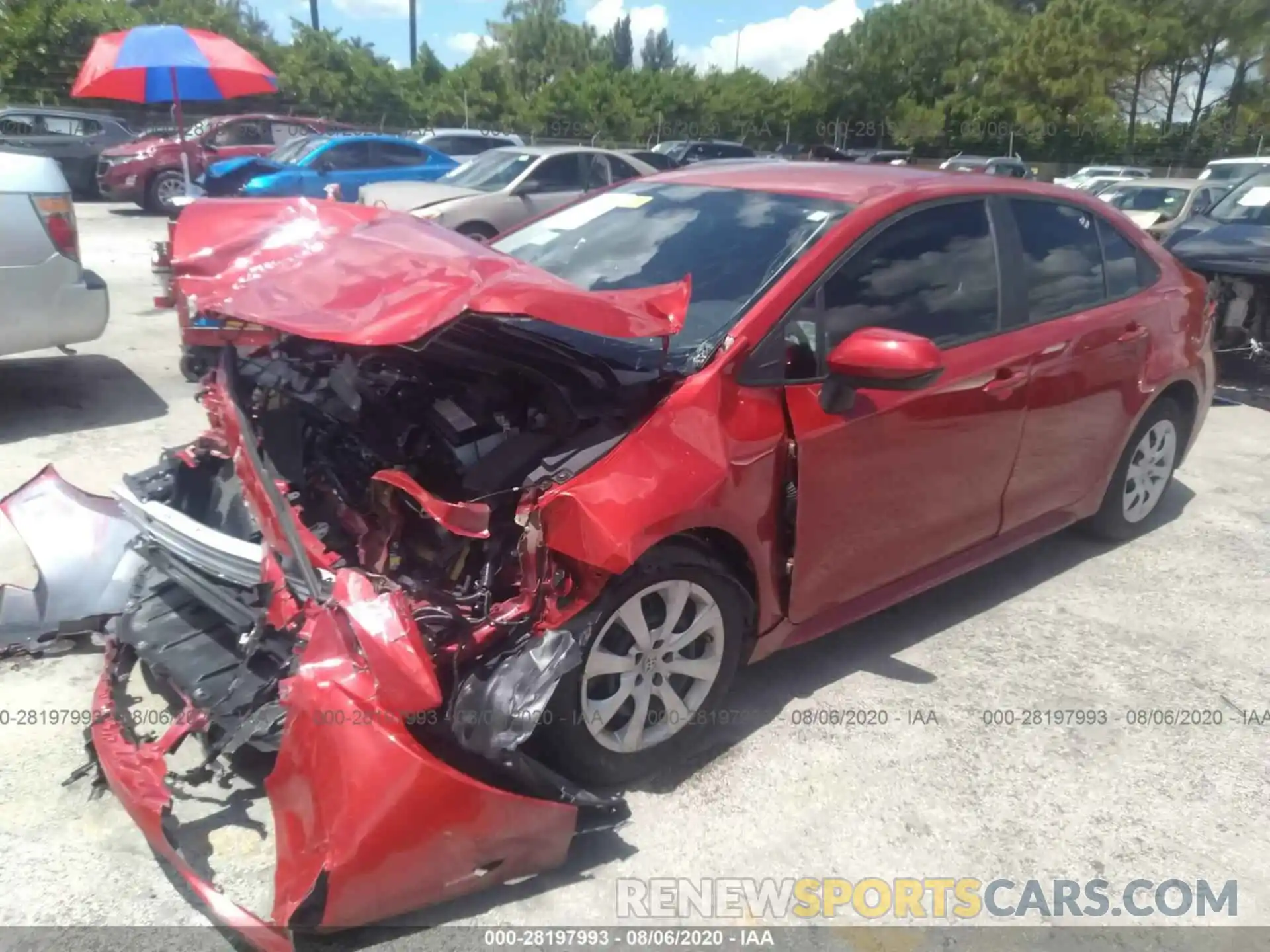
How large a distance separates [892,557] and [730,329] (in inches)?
42.4

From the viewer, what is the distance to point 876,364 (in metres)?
3.01

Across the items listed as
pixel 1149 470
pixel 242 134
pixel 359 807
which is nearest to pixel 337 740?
pixel 359 807

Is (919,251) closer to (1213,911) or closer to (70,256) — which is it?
(1213,911)

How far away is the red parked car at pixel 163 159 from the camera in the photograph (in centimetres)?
1606

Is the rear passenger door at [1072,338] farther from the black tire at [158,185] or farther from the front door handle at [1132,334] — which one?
the black tire at [158,185]

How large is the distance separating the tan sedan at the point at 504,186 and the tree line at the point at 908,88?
2022cm

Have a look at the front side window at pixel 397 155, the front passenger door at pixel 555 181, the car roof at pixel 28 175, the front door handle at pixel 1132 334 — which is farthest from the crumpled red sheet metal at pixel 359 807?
the front side window at pixel 397 155

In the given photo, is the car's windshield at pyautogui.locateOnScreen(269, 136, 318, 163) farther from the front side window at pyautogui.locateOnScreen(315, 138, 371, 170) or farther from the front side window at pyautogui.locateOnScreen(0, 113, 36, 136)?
the front side window at pyautogui.locateOnScreen(0, 113, 36, 136)

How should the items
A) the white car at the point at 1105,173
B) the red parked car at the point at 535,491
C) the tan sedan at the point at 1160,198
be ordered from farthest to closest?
the white car at the point at 1105,173 < the tan sedan at the point at 1160,198 < the red parked car at the point at 535,491

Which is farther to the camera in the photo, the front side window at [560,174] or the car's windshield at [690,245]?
the front side window at [560,174]

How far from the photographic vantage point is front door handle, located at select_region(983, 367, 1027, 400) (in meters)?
3.69

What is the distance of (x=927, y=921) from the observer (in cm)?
266

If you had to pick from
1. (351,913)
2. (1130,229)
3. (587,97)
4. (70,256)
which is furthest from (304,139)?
(587,97)

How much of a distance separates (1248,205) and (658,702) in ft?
28.4
